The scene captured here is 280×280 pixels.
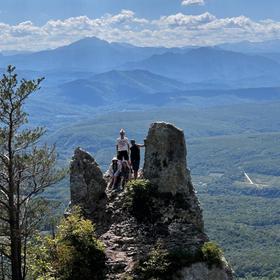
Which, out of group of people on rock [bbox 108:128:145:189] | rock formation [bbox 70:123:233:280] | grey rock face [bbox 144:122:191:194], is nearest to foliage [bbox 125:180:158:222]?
rock formation [bbox 70:123:233:280]

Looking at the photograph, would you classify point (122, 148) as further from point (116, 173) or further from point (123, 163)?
point (116, 173)

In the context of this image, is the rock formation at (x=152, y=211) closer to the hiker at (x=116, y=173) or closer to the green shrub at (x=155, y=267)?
the green shrub at (x=155, y=267)

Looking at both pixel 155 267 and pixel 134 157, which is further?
pixel 134 157

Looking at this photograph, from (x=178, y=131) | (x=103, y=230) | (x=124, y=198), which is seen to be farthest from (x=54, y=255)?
(x=178, y=131)

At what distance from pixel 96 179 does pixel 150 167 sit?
3450mm

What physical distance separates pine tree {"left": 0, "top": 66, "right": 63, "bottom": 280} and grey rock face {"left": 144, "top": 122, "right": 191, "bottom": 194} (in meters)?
5.42

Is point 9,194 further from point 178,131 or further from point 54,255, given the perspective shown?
point 178,131

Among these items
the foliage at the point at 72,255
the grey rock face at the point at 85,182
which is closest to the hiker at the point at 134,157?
the grey rock face at the point at 85,182

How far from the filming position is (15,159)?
102 feet

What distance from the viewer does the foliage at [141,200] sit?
32.2 metres

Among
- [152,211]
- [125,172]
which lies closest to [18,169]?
[125,172]

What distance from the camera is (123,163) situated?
3584 cm

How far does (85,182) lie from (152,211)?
5015 mm

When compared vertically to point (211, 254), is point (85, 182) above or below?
above
